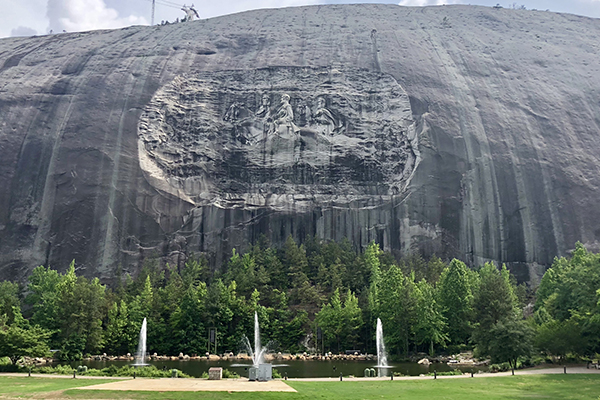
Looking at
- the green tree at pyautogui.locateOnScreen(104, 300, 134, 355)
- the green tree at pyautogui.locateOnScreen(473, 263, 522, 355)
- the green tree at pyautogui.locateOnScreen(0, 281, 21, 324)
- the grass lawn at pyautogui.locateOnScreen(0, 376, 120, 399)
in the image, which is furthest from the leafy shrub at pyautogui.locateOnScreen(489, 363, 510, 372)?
the green tree at pyautogui.locateOnScreen(0, 281, 21, 324)

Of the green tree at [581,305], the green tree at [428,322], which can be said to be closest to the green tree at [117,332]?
the green tree at [428,322]

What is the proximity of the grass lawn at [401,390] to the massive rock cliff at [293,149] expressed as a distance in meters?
47.7

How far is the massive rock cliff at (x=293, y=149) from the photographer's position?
246 ft

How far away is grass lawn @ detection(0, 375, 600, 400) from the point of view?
71.9 ft

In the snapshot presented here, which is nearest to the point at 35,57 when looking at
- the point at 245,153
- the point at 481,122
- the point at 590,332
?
the point at 245,153

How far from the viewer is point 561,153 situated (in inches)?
3172

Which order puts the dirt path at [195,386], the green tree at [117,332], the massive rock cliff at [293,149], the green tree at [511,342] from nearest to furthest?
the dirt path at [195,386]
the green tree at [511,342]
the green tree at [117,332]
the massive rock cliff at [293,149]

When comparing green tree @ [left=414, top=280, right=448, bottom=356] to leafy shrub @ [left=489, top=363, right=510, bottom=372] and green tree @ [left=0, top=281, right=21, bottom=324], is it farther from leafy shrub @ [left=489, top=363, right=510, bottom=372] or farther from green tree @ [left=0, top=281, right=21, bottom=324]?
green tree @ [left=0, top=281, right=21, bottom=324]

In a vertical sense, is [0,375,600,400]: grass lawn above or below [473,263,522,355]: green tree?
below

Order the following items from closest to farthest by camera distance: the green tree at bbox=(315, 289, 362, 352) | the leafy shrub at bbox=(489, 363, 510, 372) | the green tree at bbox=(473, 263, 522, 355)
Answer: the leafy shrub at bbox=(489, 363, 510, 372) → the green tree at bbox=(473, 263, 522, 355) → the green tree at bbox=(315, 289, 362, 352)

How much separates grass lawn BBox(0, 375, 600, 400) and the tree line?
31.2ft

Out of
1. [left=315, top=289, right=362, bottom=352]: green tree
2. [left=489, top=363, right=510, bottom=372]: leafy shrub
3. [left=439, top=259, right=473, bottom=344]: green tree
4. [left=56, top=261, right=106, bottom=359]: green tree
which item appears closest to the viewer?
[left=489, top=363, right=510, bottom=372]: leafy shrub

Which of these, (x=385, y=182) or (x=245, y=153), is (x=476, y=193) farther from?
(x=245, y=153)

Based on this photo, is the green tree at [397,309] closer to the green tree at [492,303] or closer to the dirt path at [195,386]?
the green tree at [492,303]
